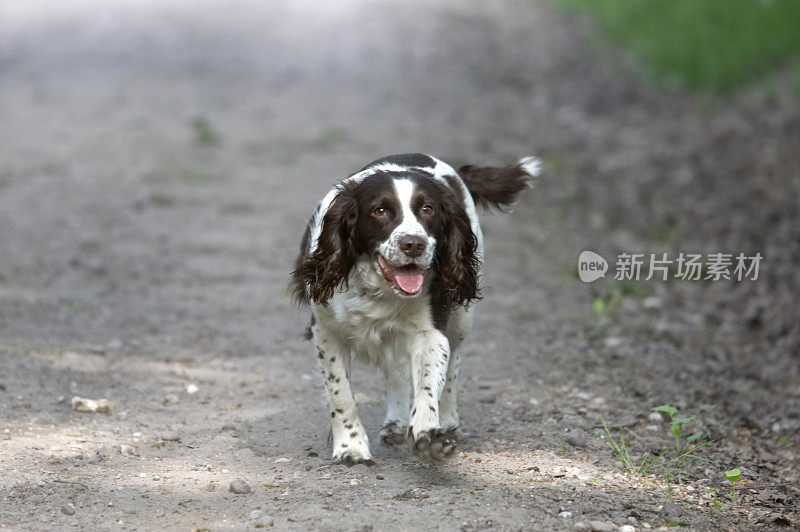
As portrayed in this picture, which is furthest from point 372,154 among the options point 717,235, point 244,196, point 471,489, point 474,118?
point 471,489

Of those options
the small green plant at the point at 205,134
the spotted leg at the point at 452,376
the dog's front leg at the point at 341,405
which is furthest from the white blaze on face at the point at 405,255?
the small green plant at the point at 205,134

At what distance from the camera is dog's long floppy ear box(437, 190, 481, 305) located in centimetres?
424

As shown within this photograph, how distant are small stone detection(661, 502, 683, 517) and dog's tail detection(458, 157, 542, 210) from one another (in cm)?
184

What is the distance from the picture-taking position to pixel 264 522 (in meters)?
3.54

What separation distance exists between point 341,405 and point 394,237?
2.58 ft

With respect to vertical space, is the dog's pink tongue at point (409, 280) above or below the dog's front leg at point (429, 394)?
above

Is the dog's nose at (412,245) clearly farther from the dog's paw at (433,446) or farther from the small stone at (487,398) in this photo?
the small stone at (487,398)

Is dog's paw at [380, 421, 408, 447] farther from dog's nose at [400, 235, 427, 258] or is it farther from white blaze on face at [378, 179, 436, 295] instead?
dog's nose at [400, 235, 427, 258]

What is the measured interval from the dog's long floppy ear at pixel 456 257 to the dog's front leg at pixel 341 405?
52 centimetres

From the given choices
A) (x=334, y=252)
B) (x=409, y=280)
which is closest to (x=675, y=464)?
(x=409, y=280)

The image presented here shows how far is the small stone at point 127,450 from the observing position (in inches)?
168

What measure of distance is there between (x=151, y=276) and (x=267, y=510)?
3.85 m

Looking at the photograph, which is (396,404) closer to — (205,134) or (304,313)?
(304,313)

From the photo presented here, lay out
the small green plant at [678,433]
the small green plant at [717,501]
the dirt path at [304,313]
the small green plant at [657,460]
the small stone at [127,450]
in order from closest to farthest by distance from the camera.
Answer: the small green plant at [717,501]
the dirt path at [304,313]
the small green plant at [657,460]
the small stone at [127,450]
the small green plant at [678,433]
